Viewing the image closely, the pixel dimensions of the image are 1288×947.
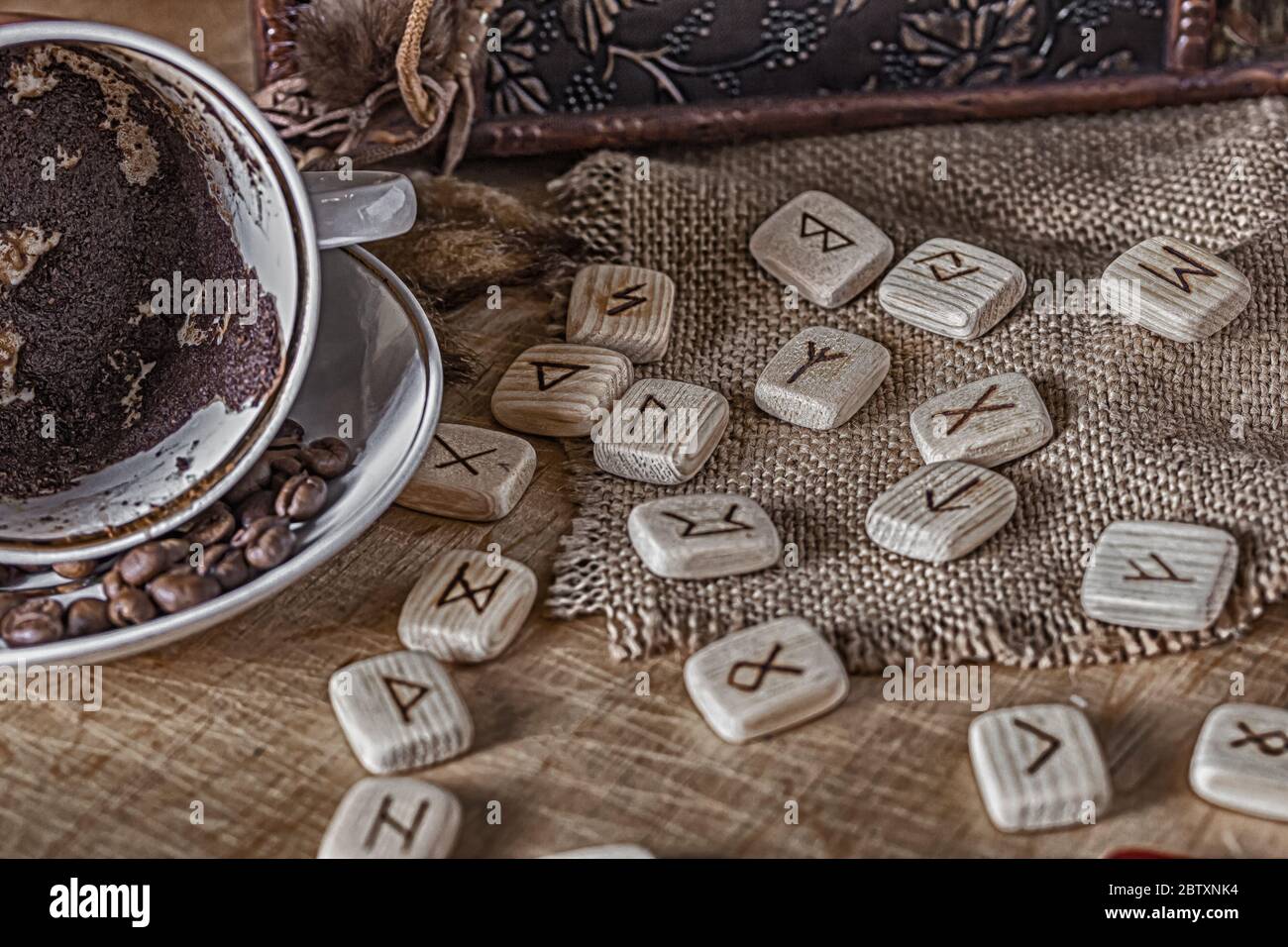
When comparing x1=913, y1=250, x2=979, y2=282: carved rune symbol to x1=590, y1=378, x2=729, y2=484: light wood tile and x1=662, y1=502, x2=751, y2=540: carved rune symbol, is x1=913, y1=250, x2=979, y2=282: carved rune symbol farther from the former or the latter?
x1=662, y1=502, x2=751, y2=540: carved rune symbol

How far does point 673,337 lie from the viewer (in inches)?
52.4

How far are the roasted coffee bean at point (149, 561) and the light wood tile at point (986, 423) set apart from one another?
60 cm

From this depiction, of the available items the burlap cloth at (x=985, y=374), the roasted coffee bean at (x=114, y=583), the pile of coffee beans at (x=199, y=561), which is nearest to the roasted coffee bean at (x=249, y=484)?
the pile of coffee beans at (x=199, y=561)

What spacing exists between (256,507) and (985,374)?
0.63 meters

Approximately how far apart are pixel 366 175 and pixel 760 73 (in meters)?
0.61

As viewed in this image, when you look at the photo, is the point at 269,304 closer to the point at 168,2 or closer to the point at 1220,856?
the point at 168,2

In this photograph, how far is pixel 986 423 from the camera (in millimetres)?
1163

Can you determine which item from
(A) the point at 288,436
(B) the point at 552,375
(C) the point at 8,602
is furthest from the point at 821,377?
(C) the point at 8,602

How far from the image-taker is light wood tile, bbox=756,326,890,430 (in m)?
1.21

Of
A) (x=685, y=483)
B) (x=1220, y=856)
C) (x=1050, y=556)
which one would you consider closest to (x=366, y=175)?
(x=685, y=483)

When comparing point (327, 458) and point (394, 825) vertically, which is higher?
point (327, 458)

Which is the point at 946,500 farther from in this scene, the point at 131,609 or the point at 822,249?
the point at 131,609

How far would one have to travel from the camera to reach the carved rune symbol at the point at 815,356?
124 cm

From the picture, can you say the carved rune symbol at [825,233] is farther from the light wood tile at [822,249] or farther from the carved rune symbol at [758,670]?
the carved rune symbol at [758,670]
